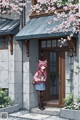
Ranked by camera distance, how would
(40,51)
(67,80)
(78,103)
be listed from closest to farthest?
(78,103) < (67,80) < (40,51)

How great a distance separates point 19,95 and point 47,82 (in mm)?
1543

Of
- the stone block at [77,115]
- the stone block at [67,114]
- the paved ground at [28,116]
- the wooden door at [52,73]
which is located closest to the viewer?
the stone block at [77,115]

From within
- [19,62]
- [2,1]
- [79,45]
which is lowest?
[19,62]

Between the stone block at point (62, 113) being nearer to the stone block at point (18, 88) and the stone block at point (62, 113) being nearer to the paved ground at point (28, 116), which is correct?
the paved ground at point (28, 116)

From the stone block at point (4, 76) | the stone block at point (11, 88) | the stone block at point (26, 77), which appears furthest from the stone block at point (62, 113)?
the stone block at point (4, 76)

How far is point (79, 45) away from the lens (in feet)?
42.1

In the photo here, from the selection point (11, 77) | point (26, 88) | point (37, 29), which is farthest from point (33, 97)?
point (37, 29)

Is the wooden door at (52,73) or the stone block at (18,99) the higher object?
the wooden door at (52,73)

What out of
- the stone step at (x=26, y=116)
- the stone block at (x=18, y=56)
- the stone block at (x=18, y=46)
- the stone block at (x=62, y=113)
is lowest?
the stone step at (x=26, y=116)

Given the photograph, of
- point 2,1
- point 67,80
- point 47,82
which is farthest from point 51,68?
point 2,1

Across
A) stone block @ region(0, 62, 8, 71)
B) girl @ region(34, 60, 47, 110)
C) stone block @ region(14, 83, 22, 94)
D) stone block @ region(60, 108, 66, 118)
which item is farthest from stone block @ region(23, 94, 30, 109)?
stone block @ region(60, 108, 66, 118)

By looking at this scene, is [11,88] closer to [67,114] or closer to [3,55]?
[3,55]

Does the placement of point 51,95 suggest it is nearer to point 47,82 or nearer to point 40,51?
point 47,82

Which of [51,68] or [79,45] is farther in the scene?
[51,68]
